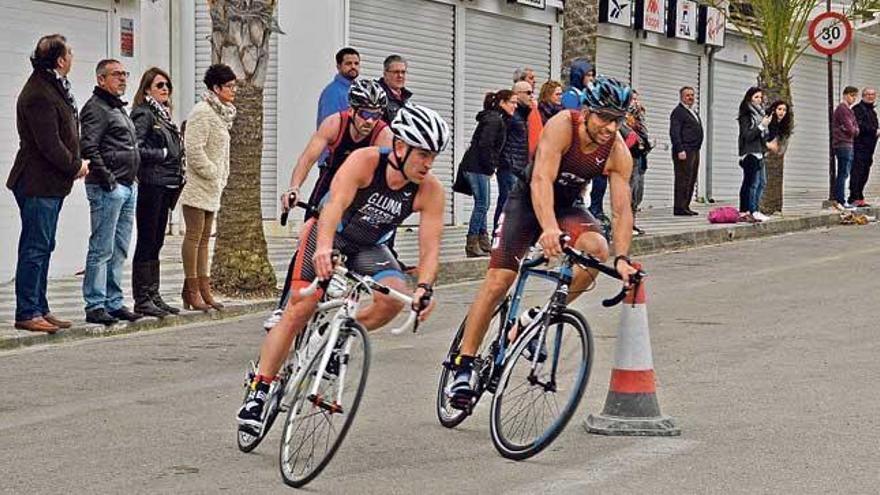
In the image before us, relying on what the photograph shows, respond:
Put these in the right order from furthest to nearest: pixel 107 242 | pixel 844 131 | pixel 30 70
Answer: pixel 844 131
pixel 30 70
pixel 107 242

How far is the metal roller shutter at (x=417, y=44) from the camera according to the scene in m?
22.4

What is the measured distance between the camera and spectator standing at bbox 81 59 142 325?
484 inches

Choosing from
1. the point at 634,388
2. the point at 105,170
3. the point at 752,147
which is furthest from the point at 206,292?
the point at 752,147

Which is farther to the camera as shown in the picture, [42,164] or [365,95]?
[42,164]

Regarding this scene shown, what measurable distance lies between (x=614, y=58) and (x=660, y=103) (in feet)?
7.31

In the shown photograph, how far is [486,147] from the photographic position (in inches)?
687

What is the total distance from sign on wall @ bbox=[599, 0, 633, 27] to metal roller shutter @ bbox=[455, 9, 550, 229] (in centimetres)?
131

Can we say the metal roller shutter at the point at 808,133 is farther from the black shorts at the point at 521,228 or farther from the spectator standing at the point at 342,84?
the black shorts at the point at 521,228

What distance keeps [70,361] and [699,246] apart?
40.0 feet

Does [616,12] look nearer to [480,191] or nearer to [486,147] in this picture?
[480,191]

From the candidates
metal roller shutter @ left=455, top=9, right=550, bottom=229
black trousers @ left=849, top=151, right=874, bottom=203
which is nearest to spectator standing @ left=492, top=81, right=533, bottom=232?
metal roller shutter @ left=455, top=9, right=550, bottom=229

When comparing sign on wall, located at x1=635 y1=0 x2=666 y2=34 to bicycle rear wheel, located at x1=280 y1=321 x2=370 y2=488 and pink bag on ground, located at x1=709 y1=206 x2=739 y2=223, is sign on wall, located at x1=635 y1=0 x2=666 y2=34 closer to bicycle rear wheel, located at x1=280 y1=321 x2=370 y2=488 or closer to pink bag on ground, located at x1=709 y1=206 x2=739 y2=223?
pink bag on ground, located at x1=709 y1=206 x2=739 y2=223

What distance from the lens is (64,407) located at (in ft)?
30.9

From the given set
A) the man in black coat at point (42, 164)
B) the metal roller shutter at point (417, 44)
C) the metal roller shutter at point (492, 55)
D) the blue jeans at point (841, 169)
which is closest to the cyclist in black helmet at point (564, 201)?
the man in black coat at point (42, 164)
